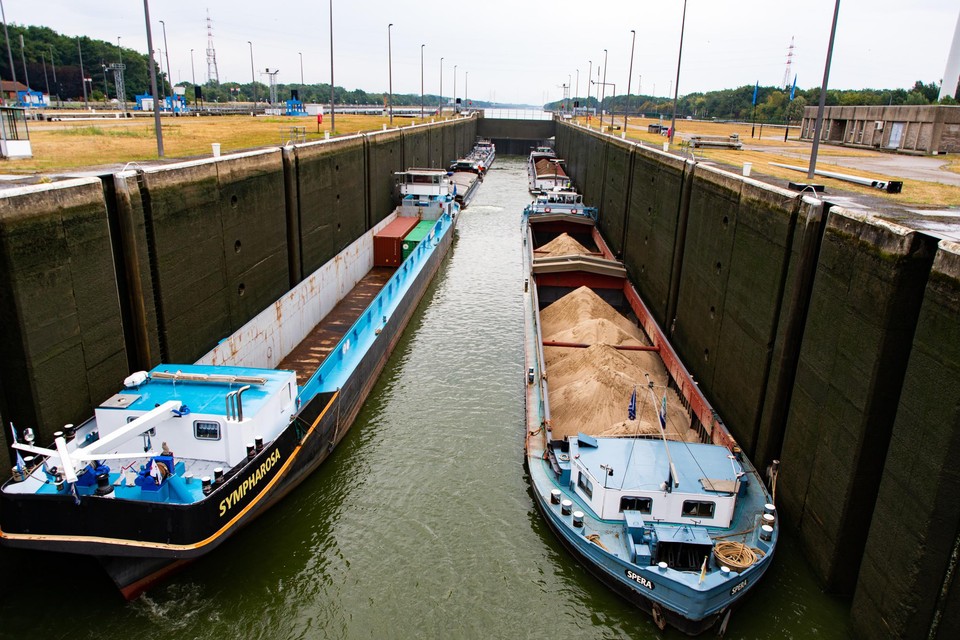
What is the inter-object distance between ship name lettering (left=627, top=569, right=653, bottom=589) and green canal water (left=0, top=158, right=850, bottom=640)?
33.4 inches

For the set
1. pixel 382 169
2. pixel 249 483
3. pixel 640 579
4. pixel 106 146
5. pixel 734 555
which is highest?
pixel 106 146

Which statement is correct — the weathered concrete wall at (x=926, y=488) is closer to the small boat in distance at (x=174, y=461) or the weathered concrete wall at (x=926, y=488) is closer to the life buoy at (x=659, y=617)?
the life buoy at (x=659, y=617)

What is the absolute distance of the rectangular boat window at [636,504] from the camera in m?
12.0

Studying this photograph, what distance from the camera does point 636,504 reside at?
12.1 meters

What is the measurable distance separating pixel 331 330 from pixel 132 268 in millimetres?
10402

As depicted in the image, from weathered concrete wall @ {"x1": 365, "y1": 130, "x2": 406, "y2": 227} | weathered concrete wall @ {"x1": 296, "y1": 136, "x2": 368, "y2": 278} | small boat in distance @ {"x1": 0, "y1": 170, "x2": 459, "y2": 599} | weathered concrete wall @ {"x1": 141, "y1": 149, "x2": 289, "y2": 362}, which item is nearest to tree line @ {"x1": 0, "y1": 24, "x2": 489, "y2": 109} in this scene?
weathered concrete wall @ {"x1": 365, "y1": 130, "x2": 406, "y2": 227}

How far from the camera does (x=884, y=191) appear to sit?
57.7 feet

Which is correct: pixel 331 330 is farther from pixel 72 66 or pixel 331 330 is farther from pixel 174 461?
pixel 72 66

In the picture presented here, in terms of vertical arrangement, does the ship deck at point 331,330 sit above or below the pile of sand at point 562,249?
below

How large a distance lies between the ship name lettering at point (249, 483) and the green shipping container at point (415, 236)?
2044 centimetres

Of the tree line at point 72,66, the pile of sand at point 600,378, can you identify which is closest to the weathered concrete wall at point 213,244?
the pile of sand at point 600,378

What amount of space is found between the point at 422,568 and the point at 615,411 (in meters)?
6.18

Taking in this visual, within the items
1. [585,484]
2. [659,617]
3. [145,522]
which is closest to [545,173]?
[585,484]

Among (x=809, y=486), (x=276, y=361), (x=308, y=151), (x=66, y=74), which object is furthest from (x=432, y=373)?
(x=66, y=74)
